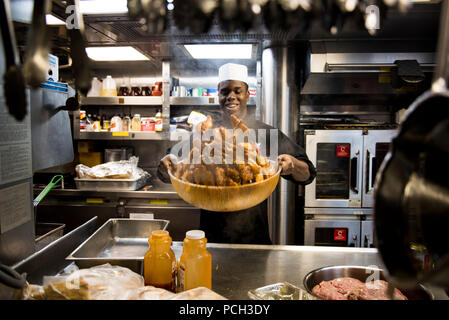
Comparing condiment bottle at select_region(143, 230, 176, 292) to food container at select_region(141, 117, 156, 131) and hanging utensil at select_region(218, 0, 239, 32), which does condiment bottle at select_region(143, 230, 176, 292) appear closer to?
hanging utensil at select_region(218, 0, 239, 32)

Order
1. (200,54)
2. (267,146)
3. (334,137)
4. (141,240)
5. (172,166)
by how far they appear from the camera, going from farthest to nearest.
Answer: (334,137)
(200,54)
(267,146)
(141,240)
(172,166)

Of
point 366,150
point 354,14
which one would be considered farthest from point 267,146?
point 354,14

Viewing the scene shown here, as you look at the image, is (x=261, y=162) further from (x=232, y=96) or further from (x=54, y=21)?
(x=54, y=21)

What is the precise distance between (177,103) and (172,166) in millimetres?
2295

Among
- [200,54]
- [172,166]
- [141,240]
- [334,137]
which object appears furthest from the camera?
[334,137]

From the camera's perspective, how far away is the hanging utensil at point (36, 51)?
53cm

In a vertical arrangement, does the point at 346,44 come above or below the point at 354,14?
above

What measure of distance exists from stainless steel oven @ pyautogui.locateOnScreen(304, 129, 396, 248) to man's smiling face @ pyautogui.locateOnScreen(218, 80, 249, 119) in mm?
Answer: 1064

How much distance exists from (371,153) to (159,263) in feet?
8.84

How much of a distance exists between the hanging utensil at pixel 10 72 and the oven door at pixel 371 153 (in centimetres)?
312

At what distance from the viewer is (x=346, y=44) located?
3.07 metres
